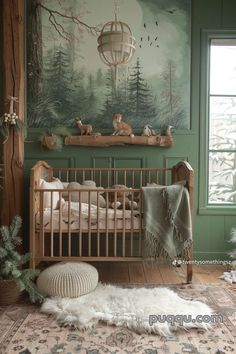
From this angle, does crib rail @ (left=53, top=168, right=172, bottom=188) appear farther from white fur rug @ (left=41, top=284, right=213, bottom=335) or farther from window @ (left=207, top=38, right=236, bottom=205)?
white fur rug @ (left=41, top=284, right=213, bottom=335)

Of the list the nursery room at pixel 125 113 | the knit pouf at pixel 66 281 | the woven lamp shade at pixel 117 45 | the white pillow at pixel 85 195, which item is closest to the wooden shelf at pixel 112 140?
the nursery room at pixel 125 113

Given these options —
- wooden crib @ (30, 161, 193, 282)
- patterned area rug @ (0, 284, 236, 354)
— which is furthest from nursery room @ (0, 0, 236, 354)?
patterned area rug @ (0, 284, 236, 354)

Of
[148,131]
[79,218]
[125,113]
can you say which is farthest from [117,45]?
[79,218]

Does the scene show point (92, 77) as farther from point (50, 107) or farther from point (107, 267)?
point (107, 267)

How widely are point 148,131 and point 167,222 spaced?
103 centimetres

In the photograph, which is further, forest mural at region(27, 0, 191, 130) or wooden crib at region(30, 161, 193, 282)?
forest mural at region(27, 0, 191, 130)

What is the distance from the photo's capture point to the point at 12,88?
2881 millimetres

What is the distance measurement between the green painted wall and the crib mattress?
798mm

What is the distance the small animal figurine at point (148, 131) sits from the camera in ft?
10.7

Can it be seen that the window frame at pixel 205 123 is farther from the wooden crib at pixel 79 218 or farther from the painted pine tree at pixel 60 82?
the painted pine tree at pixel 60 82

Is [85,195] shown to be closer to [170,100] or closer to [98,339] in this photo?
[170,100]

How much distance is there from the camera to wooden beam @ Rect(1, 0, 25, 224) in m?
2.87

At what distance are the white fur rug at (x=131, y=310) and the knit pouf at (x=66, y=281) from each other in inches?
1.8

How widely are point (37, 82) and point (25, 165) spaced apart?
804 mm
